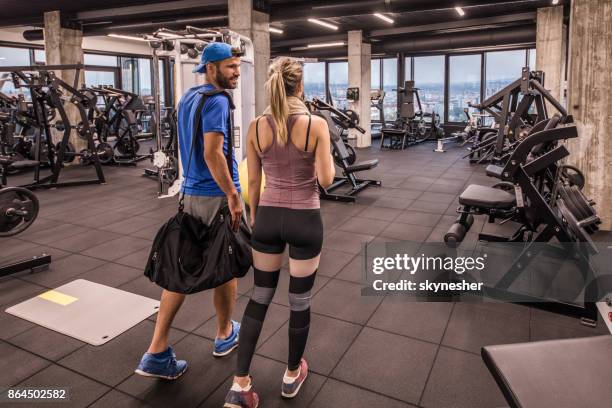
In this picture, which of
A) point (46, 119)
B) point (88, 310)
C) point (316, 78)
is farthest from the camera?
point (316, 78)

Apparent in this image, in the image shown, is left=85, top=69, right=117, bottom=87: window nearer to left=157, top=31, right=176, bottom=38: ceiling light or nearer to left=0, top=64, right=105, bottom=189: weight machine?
left=0, top=64, right=105, bottom=189: weight machine

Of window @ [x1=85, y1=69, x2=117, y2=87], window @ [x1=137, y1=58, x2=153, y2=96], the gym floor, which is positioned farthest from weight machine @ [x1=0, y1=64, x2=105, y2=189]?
window @ [x1=137, y1=58, x2=153, y2=96]

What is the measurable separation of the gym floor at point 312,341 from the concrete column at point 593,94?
167 centimetres

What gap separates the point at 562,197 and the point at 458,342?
138 cm

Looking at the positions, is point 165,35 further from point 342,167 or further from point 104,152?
point 104,152

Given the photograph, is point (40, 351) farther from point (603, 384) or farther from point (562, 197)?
point (562, 197)

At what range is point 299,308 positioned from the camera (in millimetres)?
1804

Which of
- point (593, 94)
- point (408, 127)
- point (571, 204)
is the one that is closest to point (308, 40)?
point (408, 127)

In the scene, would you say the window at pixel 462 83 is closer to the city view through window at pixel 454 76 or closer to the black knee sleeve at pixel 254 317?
the city view through window at pixel 454 76

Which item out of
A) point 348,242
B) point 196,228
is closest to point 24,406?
point 196,228

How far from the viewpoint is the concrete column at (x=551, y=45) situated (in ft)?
28.6

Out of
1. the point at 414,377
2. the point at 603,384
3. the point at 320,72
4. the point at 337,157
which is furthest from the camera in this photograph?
the point at 320,72

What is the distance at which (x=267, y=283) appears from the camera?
5.87ft

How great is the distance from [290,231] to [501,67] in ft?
46.9
